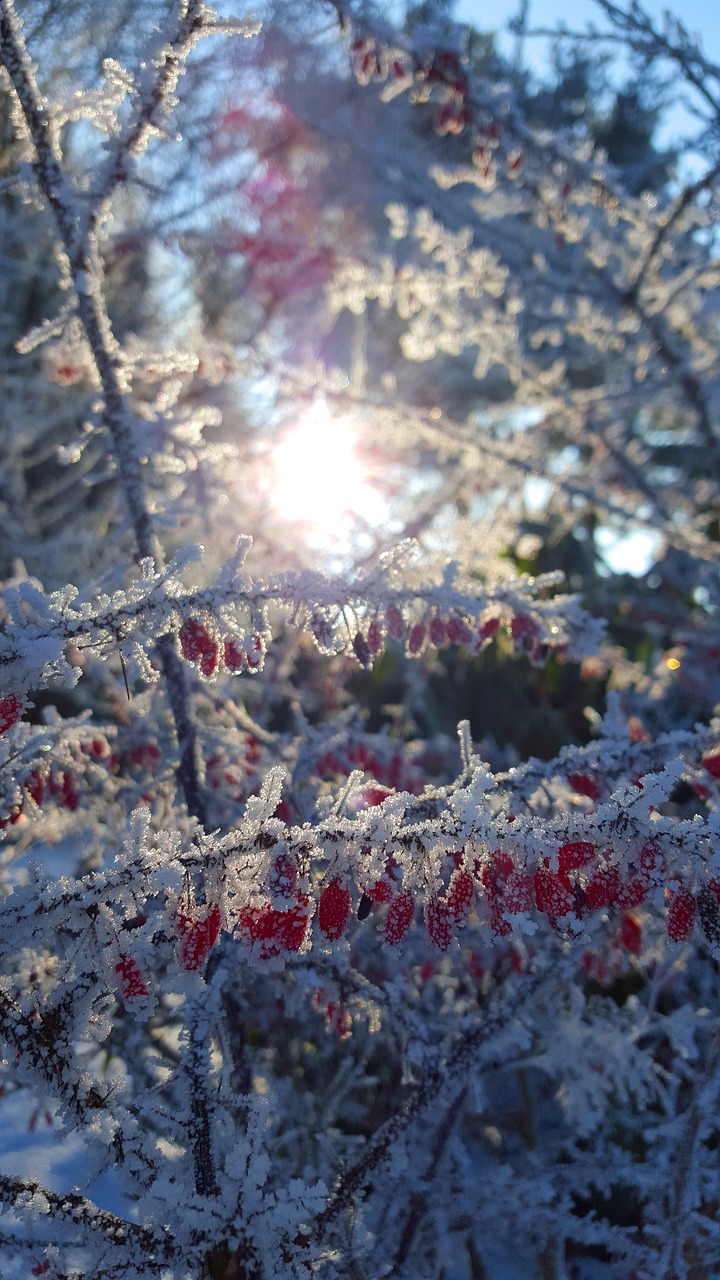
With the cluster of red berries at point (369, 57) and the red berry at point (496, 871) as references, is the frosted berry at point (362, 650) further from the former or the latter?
the cluster of red berries at point (369, 57)

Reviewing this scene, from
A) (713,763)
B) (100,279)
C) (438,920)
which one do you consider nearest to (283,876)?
(438,920)

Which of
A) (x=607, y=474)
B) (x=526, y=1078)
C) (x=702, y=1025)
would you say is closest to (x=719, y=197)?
(x=607, y=474)

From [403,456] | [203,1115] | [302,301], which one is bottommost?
[203,1115]

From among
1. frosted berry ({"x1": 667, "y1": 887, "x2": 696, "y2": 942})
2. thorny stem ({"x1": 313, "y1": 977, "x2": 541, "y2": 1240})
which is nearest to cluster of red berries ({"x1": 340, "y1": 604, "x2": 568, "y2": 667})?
frosted berry ({"x1": 667, "y1": 887, "x2": 696, "y2": 942})

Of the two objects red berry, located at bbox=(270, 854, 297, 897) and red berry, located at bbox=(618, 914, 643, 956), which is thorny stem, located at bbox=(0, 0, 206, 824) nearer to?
red berry, located at bbox=(270, 854, 297, 897)

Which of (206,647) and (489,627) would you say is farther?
(489,627)

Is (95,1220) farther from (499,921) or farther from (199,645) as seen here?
(199,645)

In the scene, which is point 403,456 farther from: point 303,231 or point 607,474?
point 607,474
